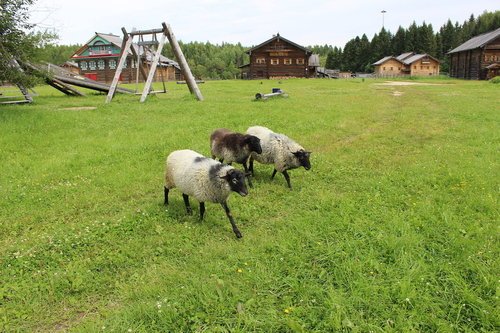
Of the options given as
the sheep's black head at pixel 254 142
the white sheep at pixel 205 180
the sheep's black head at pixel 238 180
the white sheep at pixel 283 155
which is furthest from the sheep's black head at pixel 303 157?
the sheep's black head at pixel 238 180

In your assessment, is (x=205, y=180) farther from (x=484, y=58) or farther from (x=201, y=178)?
(x=484, y=58)

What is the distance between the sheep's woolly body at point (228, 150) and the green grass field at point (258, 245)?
0.72m

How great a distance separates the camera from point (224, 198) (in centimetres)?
566

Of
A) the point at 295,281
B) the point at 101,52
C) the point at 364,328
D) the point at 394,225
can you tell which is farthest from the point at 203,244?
the point at 101,52

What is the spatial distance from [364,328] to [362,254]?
129cm

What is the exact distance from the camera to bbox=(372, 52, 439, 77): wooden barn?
242 feet

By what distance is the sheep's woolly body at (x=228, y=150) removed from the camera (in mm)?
7504

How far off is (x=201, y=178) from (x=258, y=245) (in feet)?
4.97

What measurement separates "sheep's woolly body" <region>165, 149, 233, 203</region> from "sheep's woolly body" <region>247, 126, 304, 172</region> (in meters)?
1.97

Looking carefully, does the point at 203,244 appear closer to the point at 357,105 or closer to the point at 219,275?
the point at 219,275

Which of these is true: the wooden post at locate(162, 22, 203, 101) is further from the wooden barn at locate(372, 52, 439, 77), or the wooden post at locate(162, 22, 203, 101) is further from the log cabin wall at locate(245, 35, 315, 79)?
the wooden barn at locate(372, 52, 439, 77)

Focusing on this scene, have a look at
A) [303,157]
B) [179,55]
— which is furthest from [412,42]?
[303,157]

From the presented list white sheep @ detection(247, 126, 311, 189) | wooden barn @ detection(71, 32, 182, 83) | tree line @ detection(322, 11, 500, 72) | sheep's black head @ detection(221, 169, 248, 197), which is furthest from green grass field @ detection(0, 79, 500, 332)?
tree line @ detection(322, 11, 500, 72)

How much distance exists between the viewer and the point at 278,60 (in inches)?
2304
